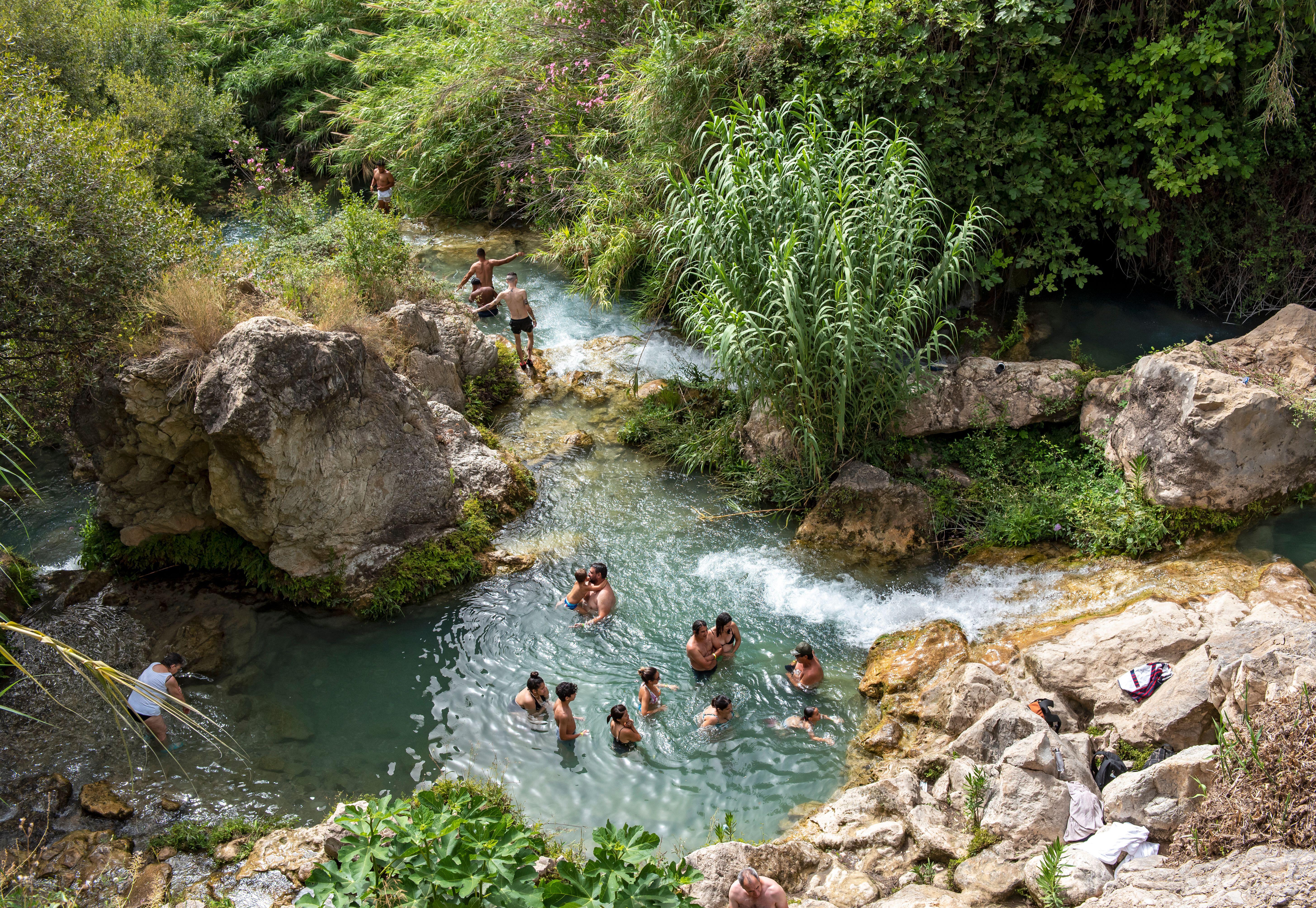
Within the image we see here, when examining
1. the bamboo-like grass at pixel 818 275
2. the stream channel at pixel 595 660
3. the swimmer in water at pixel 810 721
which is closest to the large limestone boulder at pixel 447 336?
the stream channel at pixel 595 660

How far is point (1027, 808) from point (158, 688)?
21.1 feet

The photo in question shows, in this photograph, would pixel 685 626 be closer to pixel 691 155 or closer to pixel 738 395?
pixel 738 395

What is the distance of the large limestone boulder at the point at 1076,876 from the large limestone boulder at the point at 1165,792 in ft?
1.32

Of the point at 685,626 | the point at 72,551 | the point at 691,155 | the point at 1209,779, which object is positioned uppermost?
the point at 691,155

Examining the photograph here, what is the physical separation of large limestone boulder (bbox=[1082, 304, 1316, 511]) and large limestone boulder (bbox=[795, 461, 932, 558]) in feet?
6.65

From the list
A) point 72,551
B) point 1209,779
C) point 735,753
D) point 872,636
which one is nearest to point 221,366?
point 72,551

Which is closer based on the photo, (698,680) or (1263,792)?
(1263,792)

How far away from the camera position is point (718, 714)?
675cm

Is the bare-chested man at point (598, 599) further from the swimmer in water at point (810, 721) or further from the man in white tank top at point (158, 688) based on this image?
the man in white tank top at point (158, 688)

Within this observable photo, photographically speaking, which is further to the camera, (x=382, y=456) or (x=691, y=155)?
(x=691, y=155)

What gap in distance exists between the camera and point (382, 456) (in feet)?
26.8

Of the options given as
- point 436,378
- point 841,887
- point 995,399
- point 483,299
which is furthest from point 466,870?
point 483,299

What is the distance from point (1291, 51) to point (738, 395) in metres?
6.37

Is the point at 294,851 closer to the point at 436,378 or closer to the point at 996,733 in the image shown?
the point at 996,733
